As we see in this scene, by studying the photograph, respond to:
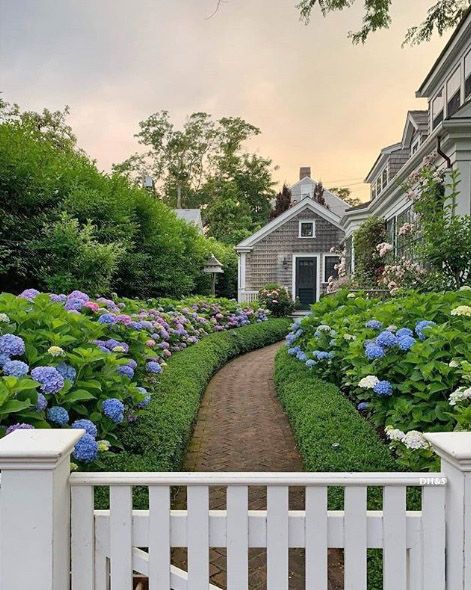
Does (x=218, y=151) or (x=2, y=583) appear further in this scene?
(x=218, y=151)

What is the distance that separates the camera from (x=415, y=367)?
120 inches

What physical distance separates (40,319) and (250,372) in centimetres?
508

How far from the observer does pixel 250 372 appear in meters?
7.80

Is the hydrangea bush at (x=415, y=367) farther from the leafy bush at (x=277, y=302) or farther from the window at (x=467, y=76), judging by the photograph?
the leafy bush at (x=277, y=302)

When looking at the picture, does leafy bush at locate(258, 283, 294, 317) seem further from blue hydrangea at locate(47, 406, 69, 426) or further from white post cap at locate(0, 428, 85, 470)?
white post cap at locate(0, 428, 85, 470)

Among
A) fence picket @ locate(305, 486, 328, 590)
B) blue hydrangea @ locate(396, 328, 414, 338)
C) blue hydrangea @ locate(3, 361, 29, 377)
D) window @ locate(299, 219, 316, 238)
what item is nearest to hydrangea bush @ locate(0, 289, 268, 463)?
blue hydrangea @ locate(3, 361, 29, 377)

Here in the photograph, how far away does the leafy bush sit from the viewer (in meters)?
16.6

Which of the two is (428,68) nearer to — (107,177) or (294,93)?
(294,93)

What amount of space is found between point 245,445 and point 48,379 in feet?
7.55

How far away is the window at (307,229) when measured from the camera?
19.9m

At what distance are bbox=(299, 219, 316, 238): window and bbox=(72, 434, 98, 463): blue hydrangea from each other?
1837 cm

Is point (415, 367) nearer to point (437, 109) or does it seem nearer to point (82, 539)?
point (82, 539)

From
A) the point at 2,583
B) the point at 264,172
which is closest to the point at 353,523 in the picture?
the point at 2,583

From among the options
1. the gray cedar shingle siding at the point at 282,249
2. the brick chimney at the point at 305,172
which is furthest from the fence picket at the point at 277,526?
the brick chimney at the point at 305,172
